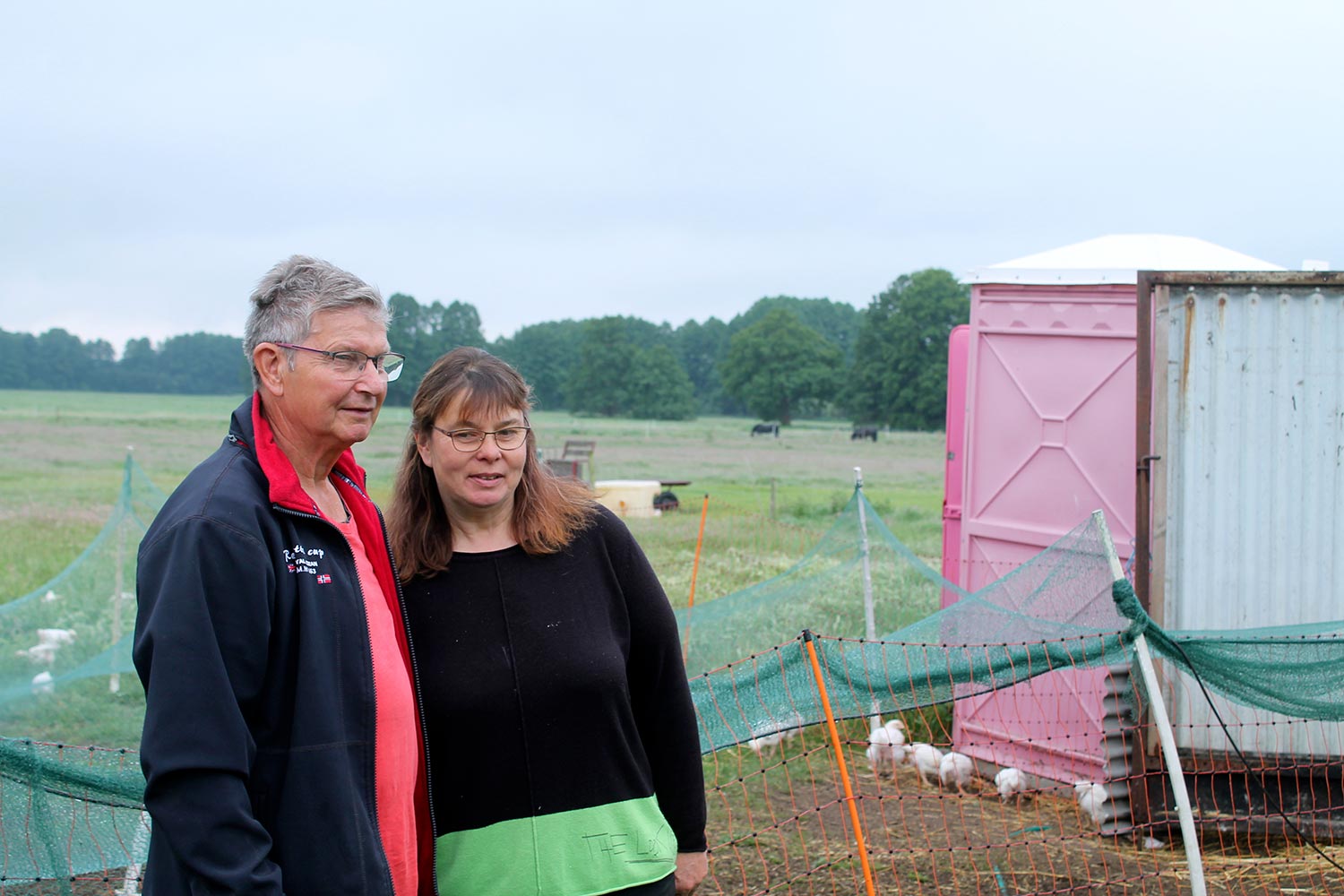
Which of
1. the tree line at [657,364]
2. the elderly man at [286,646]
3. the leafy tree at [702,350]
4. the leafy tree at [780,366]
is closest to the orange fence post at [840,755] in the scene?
the elderly man at [286,646]

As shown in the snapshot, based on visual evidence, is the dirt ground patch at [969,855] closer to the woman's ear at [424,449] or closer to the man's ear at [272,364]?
the woman's ear at [424,449]

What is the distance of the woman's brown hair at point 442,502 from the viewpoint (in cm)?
245

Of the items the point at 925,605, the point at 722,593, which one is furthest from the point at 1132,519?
the point at 722,593

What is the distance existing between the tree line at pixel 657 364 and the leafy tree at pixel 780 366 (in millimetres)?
98

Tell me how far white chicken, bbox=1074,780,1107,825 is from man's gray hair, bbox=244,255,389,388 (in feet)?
14.4

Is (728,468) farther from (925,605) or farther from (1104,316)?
(1104,316)

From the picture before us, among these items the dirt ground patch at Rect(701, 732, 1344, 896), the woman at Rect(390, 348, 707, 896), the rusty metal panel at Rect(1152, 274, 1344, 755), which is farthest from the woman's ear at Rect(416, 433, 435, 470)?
the rusty metal panel at Rect(1152, 274, 1344, 755)

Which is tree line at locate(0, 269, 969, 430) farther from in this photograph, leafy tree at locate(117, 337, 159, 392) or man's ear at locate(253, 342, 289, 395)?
man's ear at locate(253, 342, 289, 395)

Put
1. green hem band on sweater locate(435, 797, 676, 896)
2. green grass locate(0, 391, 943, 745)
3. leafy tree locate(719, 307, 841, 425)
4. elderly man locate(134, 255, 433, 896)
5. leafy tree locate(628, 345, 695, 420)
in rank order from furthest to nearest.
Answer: leafy tree locate(719, 307, 841, 425) < leafy tree locate(628, 345, 695, 420) < green grass locate(0, 391, 943, 745) < green hem band on sweater locate(435, 797, 676, 896) < elderly man locate(134, 255, 433, 896)

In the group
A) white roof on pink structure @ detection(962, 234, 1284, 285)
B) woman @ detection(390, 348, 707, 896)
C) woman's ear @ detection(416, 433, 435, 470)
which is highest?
white roof on pink structure @ detection(962, 234, 1284, 285)

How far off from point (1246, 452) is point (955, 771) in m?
2.25

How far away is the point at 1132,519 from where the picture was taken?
6203 millimetres

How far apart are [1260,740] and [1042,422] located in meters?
2.14

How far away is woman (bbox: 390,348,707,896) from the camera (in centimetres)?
234
